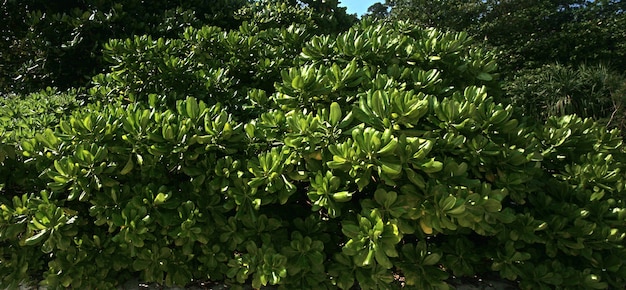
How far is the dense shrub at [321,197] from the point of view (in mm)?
2094

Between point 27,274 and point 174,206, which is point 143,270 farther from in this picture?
point 27,274

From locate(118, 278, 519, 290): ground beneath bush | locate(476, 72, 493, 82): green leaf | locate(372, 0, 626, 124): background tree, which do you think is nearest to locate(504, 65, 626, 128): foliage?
locate(372, 0, 626, 124): background tree

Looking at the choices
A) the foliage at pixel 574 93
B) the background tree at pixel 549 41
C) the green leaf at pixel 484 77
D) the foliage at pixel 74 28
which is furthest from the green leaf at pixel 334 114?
the background tree at pixel 549 41

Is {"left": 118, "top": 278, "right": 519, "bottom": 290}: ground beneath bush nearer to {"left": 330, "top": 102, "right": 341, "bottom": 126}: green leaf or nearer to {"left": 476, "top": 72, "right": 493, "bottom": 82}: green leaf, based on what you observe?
{"left": 330, "top": 102, "right": 341, "bottom": 126}: green leaf

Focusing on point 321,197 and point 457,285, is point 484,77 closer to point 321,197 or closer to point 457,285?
point 457,285

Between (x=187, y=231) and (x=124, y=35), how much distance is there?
337 cm

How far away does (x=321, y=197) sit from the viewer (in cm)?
213

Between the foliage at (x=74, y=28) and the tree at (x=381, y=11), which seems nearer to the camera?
the foliage at (x=74, y=28)

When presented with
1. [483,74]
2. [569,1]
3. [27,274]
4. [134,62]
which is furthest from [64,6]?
[569,1]

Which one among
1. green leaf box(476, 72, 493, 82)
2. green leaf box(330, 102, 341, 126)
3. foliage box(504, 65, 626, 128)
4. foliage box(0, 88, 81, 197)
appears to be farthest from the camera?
foliage box(504, 65, 626, 128)

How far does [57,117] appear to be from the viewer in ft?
11.9

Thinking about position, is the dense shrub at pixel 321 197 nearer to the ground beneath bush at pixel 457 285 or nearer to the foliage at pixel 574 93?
the ground beneath bush at pixel 457 285

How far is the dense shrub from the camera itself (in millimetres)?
2094

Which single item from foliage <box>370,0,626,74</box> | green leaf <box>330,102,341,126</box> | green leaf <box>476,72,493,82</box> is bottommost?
green leaf <box>330,102,341,126</box>
